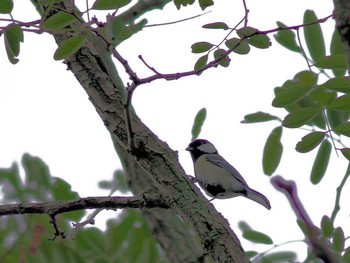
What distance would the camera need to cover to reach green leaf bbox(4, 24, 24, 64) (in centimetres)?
179

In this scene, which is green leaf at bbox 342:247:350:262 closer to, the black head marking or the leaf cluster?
the leaf cluster

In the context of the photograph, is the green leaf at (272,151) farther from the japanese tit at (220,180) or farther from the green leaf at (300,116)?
the japanese tit at (220,180)

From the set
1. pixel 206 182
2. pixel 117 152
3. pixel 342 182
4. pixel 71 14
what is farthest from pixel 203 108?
pixel 206 182

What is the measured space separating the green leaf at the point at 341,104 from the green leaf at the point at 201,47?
50cm

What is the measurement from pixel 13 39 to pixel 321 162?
114 centimetres

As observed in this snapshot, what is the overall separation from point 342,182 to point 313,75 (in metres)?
0.42

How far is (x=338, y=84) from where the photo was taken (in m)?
1.76

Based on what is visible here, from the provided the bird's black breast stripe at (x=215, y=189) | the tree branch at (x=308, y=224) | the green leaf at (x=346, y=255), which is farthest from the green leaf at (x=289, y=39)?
the bird's black breast stripe at (x=215, y=189)

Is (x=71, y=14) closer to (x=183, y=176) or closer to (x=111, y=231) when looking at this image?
(x=183, y=176)

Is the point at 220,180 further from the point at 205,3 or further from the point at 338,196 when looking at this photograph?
the point at 338,196

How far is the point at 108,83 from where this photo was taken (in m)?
2.23

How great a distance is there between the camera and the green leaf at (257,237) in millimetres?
2230

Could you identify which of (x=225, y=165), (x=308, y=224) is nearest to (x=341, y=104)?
(x=308, y=224)

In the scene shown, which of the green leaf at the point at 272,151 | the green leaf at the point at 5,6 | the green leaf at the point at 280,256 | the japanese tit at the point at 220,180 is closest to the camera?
the green leaf at the point at 5,6
